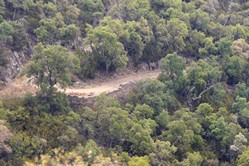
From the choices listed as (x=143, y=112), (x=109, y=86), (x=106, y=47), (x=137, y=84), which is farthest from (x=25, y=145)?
(x=106, y=47)

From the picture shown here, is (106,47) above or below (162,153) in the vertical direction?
above

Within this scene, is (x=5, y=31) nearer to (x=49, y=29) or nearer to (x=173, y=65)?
(x=49, y=29)

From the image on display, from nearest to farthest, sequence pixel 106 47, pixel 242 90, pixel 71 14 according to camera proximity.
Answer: pixel 106 47 < pixel 71 14 < pixel 242 90

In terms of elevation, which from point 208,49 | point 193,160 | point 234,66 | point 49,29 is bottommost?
point 193,160

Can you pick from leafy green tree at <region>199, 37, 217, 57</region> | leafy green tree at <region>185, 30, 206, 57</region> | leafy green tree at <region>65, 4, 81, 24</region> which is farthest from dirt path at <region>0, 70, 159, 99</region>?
leafy green tree at <region>65, 4, 81, 24</region>

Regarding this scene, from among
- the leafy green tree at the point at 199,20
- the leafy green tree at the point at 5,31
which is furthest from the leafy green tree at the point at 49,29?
the leafy green tree at the point at 199,20

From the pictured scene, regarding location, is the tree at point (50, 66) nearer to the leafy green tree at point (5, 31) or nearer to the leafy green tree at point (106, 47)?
the leafy green tree at point (5, 31)
